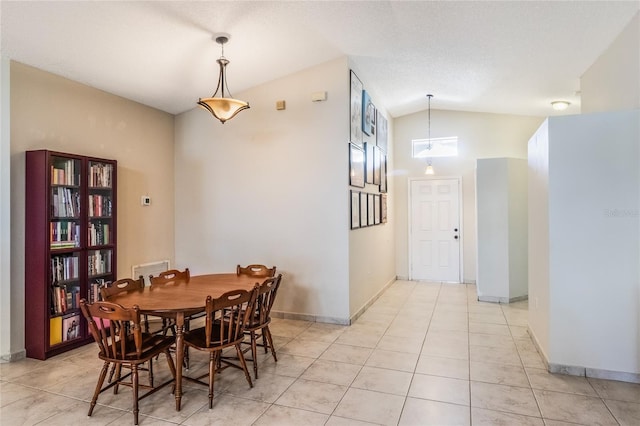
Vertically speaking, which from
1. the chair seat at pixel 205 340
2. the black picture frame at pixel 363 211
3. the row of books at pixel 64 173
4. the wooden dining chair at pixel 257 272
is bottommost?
the chair seat at pixel 205 340

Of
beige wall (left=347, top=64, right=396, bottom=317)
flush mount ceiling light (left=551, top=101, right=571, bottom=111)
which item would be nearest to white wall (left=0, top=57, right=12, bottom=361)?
beige wall (left=347, top=64, right=396, bottom=317)

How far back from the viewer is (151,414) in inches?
99.2

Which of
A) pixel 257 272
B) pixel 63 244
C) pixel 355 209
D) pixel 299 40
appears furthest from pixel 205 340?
pixel 299 40

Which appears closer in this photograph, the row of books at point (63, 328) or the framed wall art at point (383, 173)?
the row of books at point (63, 328)

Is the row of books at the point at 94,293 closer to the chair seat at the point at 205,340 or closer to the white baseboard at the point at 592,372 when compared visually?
the chair seat at the point at 205,340

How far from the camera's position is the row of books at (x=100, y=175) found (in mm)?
3951

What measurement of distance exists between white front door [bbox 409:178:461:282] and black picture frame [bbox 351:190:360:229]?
9.07 ft

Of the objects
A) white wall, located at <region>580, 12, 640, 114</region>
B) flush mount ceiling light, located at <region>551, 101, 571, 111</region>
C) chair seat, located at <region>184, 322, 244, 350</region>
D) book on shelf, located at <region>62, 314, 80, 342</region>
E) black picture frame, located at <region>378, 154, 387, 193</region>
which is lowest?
book on shelf, located at <region>62, 314, 80, 342</region>

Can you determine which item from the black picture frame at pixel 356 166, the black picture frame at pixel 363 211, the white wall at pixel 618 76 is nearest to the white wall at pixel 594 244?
the white wall at pixel 618 76

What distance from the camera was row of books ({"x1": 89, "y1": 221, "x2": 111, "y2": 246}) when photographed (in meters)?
3.93

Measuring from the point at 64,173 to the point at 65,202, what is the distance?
29 centimetres

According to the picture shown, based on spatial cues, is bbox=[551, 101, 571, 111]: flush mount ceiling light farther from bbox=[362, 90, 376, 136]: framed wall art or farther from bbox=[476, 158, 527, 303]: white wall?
bbox=[362, 90, 376, 136]: framed wall art

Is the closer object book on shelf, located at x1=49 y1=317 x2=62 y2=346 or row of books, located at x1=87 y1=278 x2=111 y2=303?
book on shelf, located at x1=49 y1=317 x2=62 y2=346

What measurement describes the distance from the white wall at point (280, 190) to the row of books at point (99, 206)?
1.29 meters
